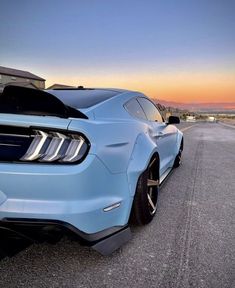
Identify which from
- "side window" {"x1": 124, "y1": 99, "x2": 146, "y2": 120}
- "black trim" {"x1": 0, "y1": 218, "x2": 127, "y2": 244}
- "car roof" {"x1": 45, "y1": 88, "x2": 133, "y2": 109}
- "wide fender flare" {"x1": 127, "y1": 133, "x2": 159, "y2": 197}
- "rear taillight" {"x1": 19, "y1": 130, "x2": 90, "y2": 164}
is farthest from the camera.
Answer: "side window" {"x1": 124, "y1": 99, "x2": 146, "y2": 120}

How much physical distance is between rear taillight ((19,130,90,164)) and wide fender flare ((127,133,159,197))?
2.26 ft

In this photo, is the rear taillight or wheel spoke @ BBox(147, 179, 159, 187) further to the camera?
wheel spoke @ BBox(147, 179, 159, 187)

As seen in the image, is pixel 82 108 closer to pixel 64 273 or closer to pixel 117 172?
pixel 117 172

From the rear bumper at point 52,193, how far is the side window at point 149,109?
213cm

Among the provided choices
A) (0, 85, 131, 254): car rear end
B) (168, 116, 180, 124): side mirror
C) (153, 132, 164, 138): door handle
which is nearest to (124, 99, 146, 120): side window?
(153, 132, 164, 138): door handle

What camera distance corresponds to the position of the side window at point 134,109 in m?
3.64

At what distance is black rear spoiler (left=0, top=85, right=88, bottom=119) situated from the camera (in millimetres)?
2402

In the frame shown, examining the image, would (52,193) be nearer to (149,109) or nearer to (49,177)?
(49,177)

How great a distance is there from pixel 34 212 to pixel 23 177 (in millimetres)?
262

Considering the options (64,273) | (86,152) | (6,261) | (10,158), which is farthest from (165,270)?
(10,158)

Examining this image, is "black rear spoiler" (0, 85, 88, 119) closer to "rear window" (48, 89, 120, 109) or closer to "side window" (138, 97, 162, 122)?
"rear window" (48, 89, 120, 109)

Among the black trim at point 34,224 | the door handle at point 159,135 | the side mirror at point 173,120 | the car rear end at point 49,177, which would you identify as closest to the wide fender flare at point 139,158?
the car rear end at point 49,177

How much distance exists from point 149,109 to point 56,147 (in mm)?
2569

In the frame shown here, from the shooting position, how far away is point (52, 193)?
2.29 metres
